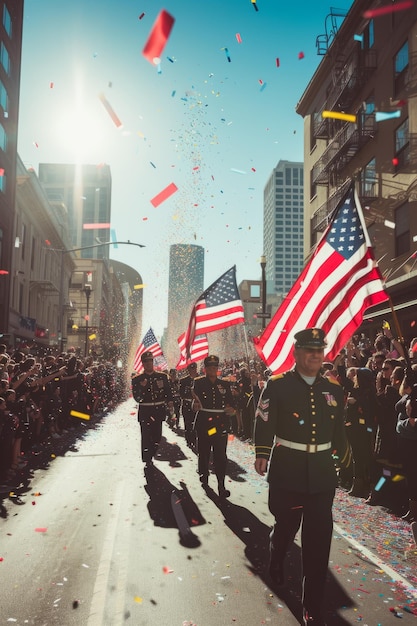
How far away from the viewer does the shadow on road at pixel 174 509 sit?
6.41m

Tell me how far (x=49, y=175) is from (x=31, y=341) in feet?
439

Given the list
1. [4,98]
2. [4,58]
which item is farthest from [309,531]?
[4,58]

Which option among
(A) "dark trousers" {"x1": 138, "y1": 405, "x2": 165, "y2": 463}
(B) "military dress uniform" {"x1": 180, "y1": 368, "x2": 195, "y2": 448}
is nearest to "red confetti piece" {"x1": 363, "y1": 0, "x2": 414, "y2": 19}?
(B) "military dress uniform" {"x1": 180, "y1": 368, "x2": 195, "y2": 448}

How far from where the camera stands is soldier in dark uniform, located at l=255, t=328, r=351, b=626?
4480 mm

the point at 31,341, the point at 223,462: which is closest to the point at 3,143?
the point at 31,341

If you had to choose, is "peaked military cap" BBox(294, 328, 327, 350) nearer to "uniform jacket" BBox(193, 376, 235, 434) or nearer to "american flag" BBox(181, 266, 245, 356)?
"uniform jacket" BBox(193, 376, 235, 434)

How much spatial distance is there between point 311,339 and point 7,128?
119ft

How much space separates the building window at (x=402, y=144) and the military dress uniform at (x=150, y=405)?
14.3m

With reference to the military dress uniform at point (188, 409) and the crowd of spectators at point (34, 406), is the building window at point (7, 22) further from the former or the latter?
the military dress uniform at point (188, 409)

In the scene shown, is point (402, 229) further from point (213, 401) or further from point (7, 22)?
point (7, 22)

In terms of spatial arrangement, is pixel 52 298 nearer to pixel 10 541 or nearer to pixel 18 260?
pixel 18 260

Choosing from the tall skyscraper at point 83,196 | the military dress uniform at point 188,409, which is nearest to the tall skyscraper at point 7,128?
the military dress uniform at point 188,409

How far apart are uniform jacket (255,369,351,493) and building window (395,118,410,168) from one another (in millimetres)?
17906

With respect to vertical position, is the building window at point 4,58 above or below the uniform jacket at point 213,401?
above
